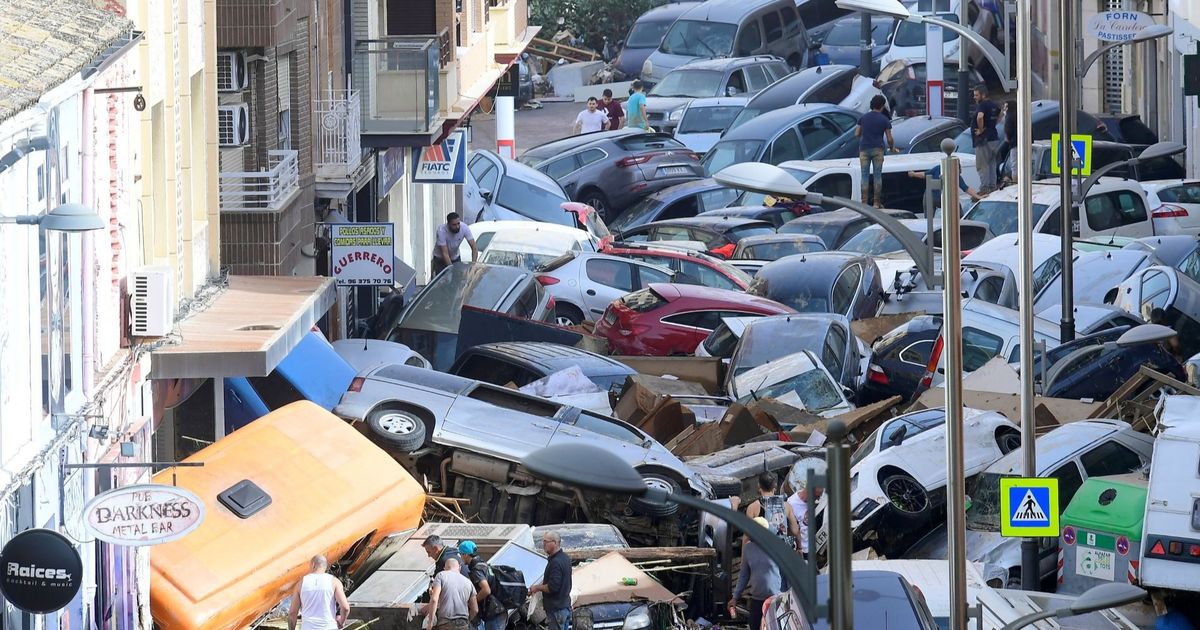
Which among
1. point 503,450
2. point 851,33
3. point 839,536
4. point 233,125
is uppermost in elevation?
point 851,33

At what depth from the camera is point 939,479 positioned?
18047 millimetres

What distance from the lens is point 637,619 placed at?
1570 centimetres

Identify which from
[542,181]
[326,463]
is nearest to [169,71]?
[326,463]

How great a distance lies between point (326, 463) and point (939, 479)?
5.26 m

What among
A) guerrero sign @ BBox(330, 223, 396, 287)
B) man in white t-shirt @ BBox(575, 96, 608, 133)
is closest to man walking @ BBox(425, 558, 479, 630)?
guerrero sign @ BBox(330, 223, 396, 287)

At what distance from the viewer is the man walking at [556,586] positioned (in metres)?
15.6

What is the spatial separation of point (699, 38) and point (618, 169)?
14.1 meters

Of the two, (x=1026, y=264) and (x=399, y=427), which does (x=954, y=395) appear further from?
(x=399, y=427)

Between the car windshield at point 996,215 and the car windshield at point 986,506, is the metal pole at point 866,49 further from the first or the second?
the car windshield at point 986,506

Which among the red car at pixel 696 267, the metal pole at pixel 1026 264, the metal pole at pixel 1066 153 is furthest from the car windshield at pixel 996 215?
the metal pole at pixel 1026 264

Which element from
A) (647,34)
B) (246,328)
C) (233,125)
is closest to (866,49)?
(647,34)

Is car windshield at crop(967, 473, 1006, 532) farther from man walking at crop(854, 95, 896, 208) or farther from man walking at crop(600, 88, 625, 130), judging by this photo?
man walking at crop(600, 88, 625, 130)

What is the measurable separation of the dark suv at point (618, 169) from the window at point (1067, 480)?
69.9 feet

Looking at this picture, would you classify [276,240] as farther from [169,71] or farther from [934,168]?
[934,168]
